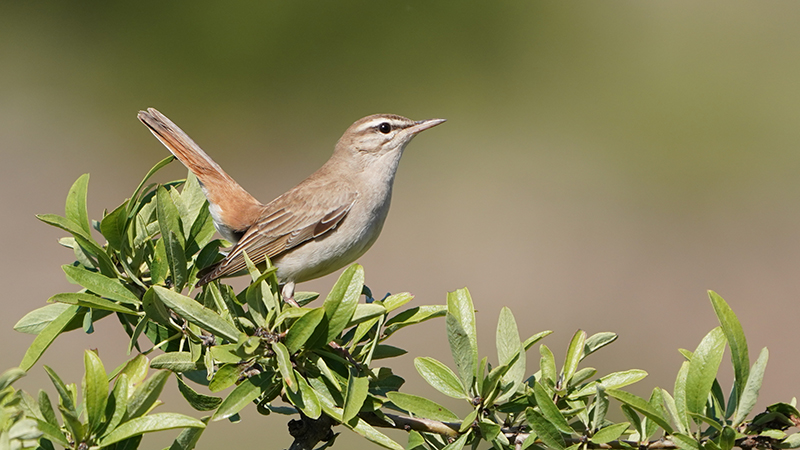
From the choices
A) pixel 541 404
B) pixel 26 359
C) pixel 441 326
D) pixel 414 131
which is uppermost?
pixel 414 131

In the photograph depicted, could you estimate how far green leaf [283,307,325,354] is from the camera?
4.74 ft

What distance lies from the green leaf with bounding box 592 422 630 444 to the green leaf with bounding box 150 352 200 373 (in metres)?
0.89

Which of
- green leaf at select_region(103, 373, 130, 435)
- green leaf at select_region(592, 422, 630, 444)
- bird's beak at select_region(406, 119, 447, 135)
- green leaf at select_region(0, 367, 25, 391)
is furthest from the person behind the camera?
bird's beak at select_region(406, 119, 447, 135)

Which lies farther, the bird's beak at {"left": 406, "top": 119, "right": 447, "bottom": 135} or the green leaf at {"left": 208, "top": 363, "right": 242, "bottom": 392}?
the bird's beak at {"left": 406, "top": 119, "right": 447, "bottom": 135}

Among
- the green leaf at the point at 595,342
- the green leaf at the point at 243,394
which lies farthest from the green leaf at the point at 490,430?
the green leaf at the point at 243,394

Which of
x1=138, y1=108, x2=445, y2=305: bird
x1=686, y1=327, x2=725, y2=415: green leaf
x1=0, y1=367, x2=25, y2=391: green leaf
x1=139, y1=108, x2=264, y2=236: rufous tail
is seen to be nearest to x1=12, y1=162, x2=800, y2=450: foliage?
x1=686, y1=327, x2=725, y2=415: green leaf

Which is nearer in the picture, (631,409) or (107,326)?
(631,409)

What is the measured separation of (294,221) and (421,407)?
188cm

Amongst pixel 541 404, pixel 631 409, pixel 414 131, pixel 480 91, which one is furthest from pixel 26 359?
pixel 480 91

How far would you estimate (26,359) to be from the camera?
167 cm

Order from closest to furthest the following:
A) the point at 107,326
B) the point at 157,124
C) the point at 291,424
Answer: the point at 291,424, the point at 157,124, the point at 107,326

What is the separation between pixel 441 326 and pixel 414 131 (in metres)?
3.59

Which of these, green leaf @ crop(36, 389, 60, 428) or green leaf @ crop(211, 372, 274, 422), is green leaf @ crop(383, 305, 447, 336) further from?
green leaf @ crop(36, 389, 60, 428)

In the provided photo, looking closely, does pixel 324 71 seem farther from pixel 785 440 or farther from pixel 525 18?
pixel 785 440
